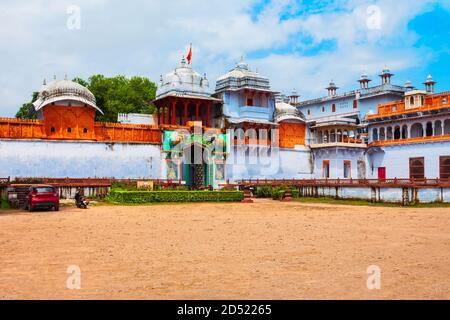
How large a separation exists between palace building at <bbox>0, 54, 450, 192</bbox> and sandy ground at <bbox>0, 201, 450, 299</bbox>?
1772 cm

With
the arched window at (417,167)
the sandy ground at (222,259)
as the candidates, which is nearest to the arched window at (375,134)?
the arched window at (417,167)

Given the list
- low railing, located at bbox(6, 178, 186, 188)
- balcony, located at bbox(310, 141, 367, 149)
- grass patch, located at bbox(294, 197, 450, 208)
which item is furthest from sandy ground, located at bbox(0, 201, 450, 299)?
balcony, located at bbox(310, 141, 367, 149)

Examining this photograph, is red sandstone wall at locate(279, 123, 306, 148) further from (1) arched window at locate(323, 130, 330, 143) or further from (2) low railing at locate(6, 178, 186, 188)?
(2) low railing at locate(6, 178, 186, 188)

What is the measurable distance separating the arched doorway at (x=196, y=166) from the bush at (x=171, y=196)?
722cm

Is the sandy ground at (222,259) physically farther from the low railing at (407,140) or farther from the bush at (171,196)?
the low railing at (407,140)

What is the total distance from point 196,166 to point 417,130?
24096 mm

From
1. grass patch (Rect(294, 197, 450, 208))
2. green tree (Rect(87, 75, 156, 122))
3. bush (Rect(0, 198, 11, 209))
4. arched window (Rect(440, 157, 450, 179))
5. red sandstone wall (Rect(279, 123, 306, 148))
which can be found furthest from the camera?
green tree (Rect(87, 75, 156, 122))

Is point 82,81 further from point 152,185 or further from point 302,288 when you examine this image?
point 302,288

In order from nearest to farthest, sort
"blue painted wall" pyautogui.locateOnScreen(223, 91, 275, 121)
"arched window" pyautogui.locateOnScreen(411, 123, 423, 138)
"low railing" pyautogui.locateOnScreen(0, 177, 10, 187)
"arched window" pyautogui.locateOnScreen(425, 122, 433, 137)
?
"low railing" pyautogui.locateOnScreen(0, 177, 10, 187) < "blue painted wall" pyautogui.locateOnScreen(223, 91, 275, 121) < "arched window" pyautogui.locateOnScreen(425, 122, 433, 137) < "arched window" pyautogui.locateOnScreen(411, 123, 423, 138)

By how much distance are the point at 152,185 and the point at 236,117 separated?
1516 centimetres

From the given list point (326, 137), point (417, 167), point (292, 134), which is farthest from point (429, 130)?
point (292, 134)

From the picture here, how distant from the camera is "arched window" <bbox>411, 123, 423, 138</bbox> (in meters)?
47.7

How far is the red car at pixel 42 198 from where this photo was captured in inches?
957

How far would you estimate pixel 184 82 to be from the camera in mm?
44406
